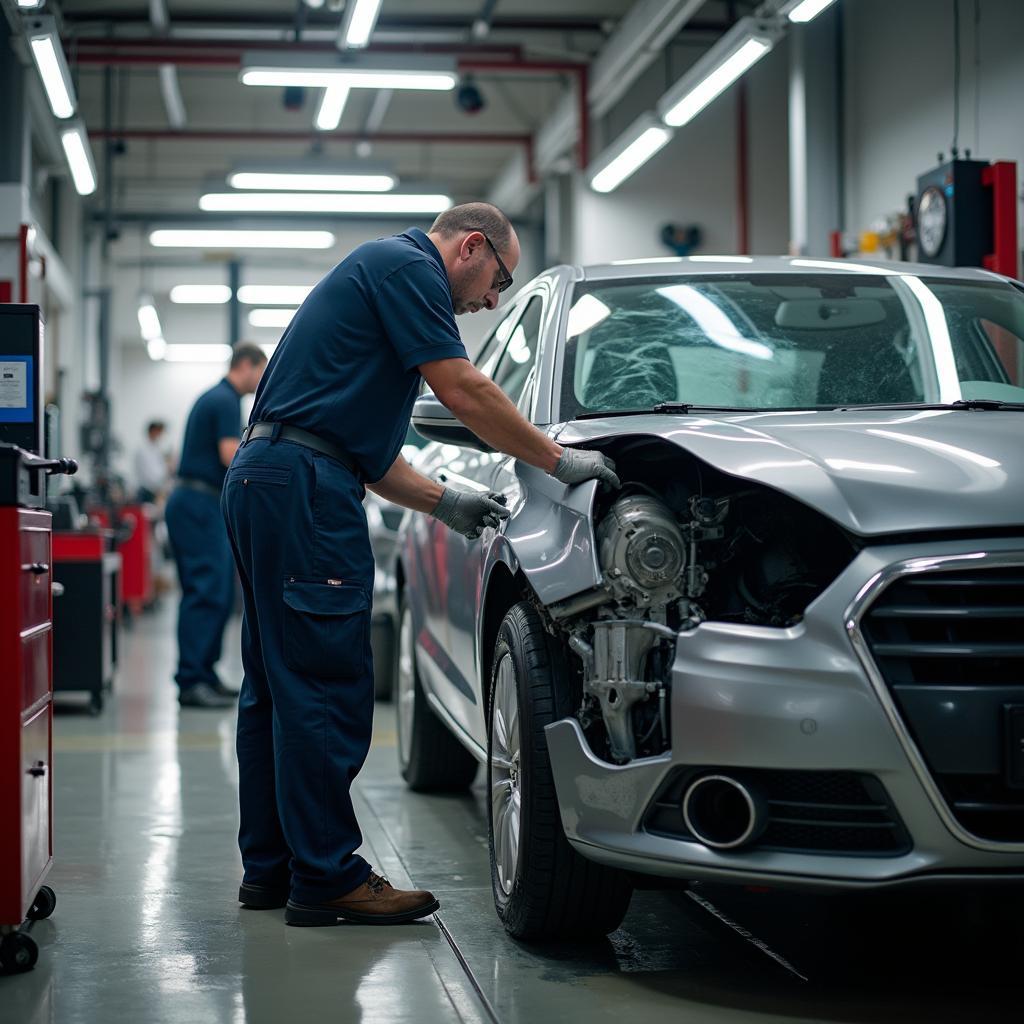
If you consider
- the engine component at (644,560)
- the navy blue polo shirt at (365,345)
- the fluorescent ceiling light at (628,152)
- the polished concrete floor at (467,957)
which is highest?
the fluorescent ceiling light at (628,152)

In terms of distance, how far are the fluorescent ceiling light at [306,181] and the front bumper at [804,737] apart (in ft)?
37.6

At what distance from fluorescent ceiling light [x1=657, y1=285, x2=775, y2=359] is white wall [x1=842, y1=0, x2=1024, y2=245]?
5451 mm

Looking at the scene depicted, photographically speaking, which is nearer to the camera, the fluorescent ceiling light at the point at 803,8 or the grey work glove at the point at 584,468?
the grey work glove at the point at 584,468

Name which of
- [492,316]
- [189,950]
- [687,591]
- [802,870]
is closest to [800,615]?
[687,591]

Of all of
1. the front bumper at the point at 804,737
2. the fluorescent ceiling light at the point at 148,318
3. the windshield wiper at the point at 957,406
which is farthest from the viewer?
the fluorescent ceiling light at the point at 148,318

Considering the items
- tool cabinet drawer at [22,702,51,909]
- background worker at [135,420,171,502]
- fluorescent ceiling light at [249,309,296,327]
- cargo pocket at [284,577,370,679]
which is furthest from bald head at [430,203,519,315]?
fluorescent ceiling light at [249,309,296,327]

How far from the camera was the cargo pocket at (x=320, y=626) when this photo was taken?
3168 mm

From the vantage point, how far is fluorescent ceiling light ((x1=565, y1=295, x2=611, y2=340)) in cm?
356

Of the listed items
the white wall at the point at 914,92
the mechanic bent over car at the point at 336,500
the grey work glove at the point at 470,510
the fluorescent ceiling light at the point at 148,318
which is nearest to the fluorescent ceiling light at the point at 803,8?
the white wall at the point at 914,92

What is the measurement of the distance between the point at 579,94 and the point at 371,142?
3576mm

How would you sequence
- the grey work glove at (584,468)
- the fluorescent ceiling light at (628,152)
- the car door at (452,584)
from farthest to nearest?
the fluorescent ceiling light at (628,152) < the car door at (452,584) < the grey work glove at (584,468)

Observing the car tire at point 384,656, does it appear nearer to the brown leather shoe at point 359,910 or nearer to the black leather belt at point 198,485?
the black leather belt at point 198,485

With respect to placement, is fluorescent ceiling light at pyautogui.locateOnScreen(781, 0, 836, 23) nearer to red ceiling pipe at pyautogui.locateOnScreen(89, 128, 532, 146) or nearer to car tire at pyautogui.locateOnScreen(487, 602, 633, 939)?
car tire at pyautogui.locateOnScreen(487, 602, 633, 939)

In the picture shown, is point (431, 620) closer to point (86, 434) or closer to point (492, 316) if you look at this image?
point (86, 434)
